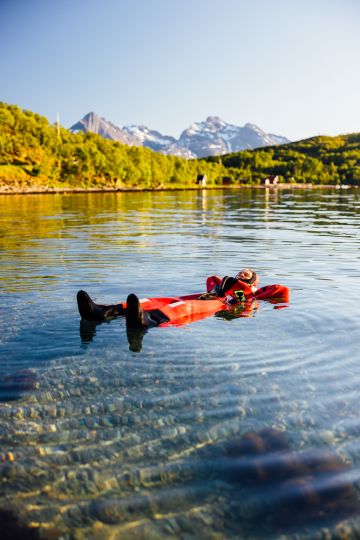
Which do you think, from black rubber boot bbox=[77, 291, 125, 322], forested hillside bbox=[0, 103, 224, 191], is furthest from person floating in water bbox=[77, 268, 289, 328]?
forested hillside bbox=[0, 103, 224, 191]

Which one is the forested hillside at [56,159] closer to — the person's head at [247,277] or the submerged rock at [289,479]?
the person's head at [247,277]

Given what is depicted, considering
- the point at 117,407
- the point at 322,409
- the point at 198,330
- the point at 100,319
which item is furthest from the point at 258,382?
the point at 100,319

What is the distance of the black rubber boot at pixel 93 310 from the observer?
34.1ft

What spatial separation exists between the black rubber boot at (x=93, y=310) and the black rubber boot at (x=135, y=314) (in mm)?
1031

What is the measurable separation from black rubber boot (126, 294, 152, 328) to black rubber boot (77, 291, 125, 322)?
103 centimetres

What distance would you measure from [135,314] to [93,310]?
131cm

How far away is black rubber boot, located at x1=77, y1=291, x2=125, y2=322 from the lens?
34.1 ft

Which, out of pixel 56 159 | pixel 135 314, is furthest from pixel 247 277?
pixel 56 159

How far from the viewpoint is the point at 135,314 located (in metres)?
9.85

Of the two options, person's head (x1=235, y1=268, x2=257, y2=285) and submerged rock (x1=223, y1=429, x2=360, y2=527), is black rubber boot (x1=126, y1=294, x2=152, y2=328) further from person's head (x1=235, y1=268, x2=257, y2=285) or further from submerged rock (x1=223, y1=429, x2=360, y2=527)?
submerged rock (x1=223, y1=429, x2=360, y2=527)

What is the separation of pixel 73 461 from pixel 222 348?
4.57 metres

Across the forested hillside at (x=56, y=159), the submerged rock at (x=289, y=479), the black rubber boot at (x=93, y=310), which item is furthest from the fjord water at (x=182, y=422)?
the forested hillside at (x=56, y=159)

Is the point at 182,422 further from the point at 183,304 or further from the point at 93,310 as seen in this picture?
the point at 183,304

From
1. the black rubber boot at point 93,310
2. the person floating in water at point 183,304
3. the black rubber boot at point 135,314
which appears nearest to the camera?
the black rubber boot at point 135,314
